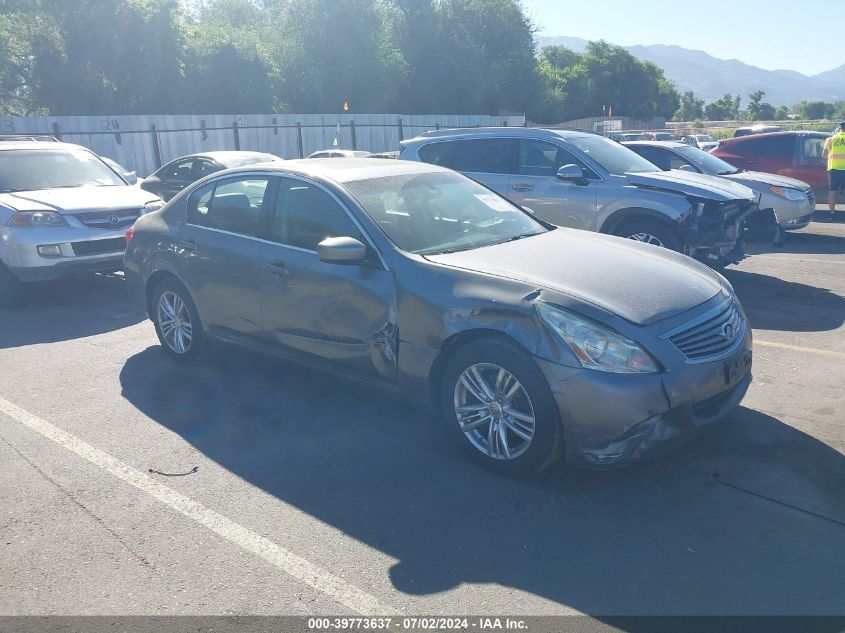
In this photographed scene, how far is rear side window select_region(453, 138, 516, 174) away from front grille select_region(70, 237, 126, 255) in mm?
4118

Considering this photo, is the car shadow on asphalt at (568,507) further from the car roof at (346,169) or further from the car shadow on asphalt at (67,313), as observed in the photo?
the car shadow on asphalt at (67,313)

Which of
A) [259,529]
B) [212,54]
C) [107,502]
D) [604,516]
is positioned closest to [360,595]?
[259,529]

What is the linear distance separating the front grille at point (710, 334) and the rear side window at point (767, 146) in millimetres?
11828

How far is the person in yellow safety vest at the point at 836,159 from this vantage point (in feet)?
43.5

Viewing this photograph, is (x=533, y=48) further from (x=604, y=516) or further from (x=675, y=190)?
(x=604, y=516)

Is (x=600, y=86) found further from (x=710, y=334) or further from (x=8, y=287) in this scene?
(x=710, y=334)

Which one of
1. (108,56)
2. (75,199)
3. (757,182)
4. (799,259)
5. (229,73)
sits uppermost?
(108,56)

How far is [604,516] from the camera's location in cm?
389

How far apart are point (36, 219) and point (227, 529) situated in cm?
608

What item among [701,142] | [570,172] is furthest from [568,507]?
[701,142]

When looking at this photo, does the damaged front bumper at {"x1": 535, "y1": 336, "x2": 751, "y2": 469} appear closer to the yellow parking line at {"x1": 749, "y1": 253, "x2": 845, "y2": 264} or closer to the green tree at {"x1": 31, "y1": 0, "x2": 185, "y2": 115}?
the yellow parking line at {"x1": 749, "y1": 253, "x2": 845, "y2": 264}

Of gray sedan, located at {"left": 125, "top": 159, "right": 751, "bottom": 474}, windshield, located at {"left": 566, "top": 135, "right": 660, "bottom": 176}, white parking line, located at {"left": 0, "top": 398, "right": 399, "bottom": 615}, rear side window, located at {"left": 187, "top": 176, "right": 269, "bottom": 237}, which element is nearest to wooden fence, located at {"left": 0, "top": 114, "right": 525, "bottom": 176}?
windshield, located at {"left": 566, "top": 135, "right": 660, "bottom": 176}

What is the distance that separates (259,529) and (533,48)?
185ft

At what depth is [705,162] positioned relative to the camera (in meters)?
11.9
